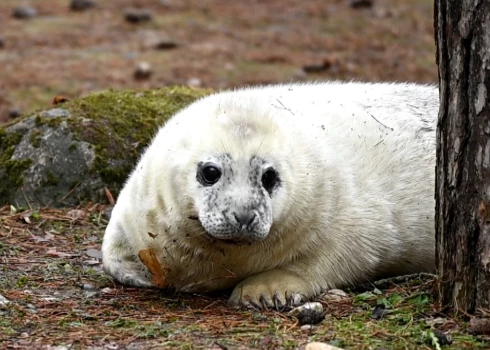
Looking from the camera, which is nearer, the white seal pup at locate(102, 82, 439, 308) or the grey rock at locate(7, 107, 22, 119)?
the white seal pup at locate(102, 82, 439, 308)

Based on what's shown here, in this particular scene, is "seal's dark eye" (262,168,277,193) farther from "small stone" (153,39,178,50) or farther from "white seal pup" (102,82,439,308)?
"small stone" (153,39,178,50)

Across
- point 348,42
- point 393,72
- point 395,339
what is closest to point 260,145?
point 395,339

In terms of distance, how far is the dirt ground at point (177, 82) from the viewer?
4156 mm

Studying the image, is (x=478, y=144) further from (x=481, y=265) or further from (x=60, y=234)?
(x=60, y=234)

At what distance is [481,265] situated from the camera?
408cm

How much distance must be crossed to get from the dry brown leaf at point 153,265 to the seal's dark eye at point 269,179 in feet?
2.47

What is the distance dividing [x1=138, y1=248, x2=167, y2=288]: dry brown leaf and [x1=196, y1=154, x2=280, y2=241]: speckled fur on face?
1.73 ft

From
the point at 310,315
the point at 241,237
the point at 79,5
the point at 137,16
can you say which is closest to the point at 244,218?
the point at 241,237

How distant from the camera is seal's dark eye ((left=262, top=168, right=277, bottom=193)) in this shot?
458cm

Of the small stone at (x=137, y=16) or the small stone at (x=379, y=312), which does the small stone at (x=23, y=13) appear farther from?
the small stone at (x=379, y=312)

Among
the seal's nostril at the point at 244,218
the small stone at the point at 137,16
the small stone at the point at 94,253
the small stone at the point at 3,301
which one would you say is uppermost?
the small stone at the point at 137,16

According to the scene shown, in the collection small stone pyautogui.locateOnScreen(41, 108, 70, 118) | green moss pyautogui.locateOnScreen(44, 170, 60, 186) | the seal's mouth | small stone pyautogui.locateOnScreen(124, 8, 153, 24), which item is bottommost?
green moss pyautogui.locateOnScreen(44, 170, 60, 186)

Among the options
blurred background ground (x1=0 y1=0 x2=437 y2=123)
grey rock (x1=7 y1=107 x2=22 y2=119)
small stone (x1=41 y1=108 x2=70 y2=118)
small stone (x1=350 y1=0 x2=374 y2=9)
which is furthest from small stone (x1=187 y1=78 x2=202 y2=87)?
small stone (x1=41 y1=108 x2=70 y2=118)

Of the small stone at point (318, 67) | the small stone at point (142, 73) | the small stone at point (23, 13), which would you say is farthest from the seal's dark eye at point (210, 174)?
the small stone at point (23, 13)
